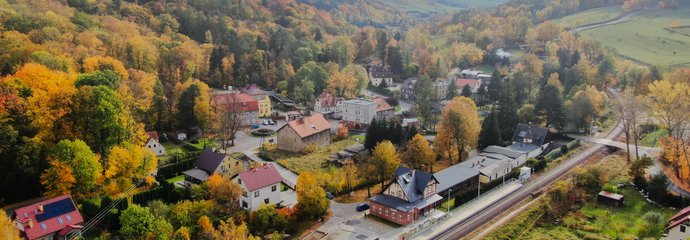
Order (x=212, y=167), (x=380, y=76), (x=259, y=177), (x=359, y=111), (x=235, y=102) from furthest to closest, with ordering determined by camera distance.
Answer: (x=380, y=76) < (x=359, y=111) < (x=235, y=102) < (x=212, y=167) < (x=259, y=177)

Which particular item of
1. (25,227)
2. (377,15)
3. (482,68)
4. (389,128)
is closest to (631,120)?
(389,128)

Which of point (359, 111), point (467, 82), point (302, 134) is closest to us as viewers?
point (302, 134)

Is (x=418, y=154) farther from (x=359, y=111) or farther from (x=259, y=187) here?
(x=359, y=111)

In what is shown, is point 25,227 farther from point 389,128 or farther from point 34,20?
point 34,20

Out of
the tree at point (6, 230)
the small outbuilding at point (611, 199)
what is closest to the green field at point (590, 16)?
the small outbuilding at point (611, 199)

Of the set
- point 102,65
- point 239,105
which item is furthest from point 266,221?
point 102,65

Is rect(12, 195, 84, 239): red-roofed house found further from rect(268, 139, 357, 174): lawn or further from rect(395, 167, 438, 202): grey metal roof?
rect(395, 167, 438, 202): grey metal roof

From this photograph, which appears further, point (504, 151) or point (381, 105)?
point (381, 105)
